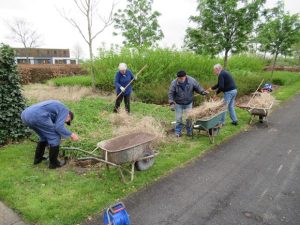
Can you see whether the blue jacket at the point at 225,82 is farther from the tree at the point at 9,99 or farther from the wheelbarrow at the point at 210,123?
the tree at the point at 9,99

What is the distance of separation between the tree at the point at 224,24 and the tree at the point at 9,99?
357 inches

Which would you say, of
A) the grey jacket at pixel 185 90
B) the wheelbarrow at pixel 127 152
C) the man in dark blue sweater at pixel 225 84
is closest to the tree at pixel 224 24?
the man in dark blue sweater at pixel 225 84

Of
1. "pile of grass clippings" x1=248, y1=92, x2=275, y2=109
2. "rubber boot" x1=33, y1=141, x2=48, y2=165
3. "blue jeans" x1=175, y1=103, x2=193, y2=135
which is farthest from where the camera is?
"pile of grass clippings" x1=248, y1=92, x2=275, y2=109

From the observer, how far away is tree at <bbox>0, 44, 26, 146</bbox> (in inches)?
259

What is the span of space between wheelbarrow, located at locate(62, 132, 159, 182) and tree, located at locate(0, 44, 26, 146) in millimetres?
2664

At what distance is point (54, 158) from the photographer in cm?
525

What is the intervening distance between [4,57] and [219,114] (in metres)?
5.43

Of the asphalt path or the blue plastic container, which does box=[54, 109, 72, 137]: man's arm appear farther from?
the blue plastic container

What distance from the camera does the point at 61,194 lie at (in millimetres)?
4426

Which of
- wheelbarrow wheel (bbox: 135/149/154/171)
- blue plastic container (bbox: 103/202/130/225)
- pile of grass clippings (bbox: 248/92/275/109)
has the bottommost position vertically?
wheelbarrow wheel (bbox: 135/149/154/171)

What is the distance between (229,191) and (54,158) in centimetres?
328

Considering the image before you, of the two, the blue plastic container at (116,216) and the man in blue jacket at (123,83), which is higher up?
the man in blue jacket at (123,83)

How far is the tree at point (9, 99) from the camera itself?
21.6ft

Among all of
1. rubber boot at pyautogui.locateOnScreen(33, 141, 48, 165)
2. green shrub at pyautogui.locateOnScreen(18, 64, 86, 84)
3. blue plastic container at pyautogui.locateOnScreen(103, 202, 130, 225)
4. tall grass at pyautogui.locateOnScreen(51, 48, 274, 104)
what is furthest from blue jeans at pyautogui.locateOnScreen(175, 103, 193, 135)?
green shrub at pyautogui.locateOnScreen(18, 64, 86, 84)
